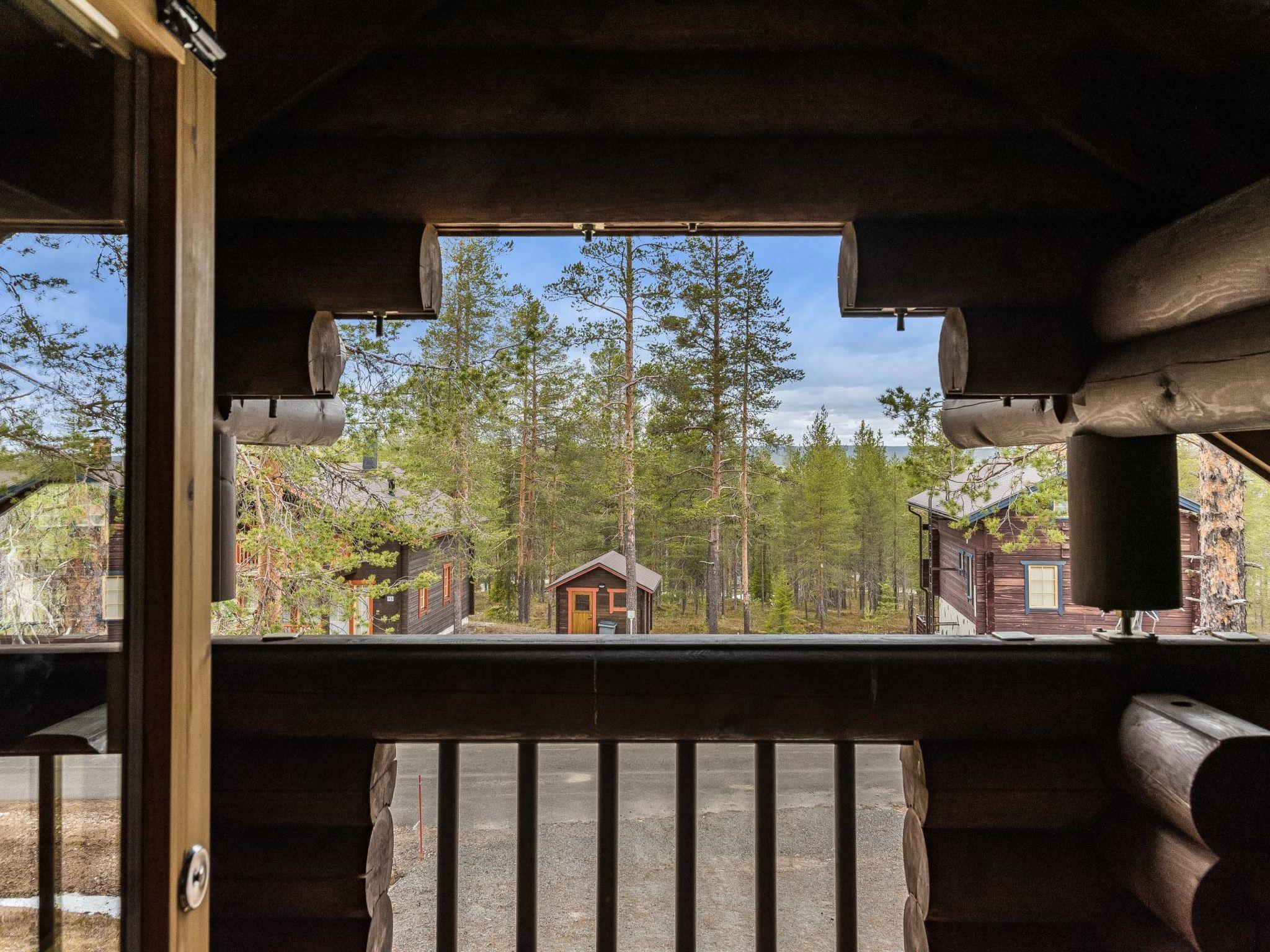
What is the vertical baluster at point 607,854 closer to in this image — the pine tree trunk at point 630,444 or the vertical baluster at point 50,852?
the vertical baluster at point 50,852

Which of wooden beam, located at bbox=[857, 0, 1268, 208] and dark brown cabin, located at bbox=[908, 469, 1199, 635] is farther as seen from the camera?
dark brown cabin, located at bbox=[908, 469, 1199, 635]

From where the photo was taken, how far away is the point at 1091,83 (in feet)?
4.92

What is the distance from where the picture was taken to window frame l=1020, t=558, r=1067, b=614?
6656mm

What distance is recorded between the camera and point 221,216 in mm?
1635

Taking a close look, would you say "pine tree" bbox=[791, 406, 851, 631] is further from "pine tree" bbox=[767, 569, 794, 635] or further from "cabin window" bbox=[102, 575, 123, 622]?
"cabin window" bbox=[102, 575, 123, 622]

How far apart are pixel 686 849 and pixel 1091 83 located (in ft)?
6.77

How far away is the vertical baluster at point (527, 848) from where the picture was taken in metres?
1.53

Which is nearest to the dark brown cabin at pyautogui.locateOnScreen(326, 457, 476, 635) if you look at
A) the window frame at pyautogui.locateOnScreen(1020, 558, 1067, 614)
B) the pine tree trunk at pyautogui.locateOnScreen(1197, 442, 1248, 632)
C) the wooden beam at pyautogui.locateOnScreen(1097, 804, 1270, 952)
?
the wooden beam at pyautogui.locateOnScreen(1097, 804, 1270, 952)

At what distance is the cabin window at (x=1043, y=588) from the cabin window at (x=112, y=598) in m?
7.56

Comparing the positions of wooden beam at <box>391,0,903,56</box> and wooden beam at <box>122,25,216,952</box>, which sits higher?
wooden beam at <box>391,0,903,56</box>

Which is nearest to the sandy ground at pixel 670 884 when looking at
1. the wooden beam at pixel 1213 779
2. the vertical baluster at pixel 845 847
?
the vertical baluster at pixel 845 847

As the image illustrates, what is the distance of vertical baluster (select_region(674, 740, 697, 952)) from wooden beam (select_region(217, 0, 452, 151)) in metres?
1.84

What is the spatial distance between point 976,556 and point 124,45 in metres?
7.62

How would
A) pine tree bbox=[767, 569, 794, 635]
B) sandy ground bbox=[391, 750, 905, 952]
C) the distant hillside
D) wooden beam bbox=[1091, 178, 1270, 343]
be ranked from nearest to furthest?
wooden beam bbox=[1091, 178, 1270, 343] → sandy ground bbox=[391, 750, 905, 952] → the distant hillside → pine tree bbox=[767, 569, 794, 635]
